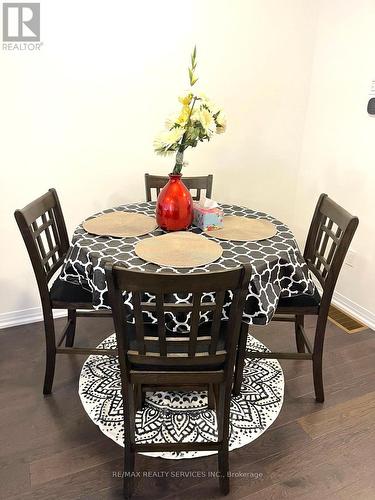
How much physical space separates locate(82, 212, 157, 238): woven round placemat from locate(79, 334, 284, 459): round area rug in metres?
0.78

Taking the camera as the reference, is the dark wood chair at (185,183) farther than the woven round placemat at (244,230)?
Yes

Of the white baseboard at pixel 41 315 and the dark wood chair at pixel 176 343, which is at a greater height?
the dark wood chair at pixel 176 343

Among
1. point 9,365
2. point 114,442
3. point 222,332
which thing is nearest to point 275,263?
point 222,332

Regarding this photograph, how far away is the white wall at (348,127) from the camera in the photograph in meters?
2.47

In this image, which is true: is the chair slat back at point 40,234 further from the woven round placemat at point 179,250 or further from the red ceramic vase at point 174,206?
the red ceramic vase at point 174,206

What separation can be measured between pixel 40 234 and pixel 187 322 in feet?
2.71

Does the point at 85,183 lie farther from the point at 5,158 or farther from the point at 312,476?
the point at 312,476

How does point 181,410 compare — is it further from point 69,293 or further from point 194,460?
point 69,293

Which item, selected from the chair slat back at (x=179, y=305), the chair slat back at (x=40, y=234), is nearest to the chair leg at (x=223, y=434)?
the chair slat back at (x=179, y=305)

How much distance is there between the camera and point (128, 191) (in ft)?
8.41

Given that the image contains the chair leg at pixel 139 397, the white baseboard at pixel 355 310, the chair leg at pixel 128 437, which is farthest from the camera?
the white baseboard at pixel 355 310

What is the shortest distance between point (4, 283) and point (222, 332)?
5.17 ft

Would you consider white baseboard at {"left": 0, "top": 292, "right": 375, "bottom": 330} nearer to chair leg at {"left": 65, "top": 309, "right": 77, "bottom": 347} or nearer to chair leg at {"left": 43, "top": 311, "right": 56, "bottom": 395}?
chair leg at {"left": 65, "top": 309, "right": 77, "bottom": 347}

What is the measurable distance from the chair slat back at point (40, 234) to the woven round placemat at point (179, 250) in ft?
1.46
